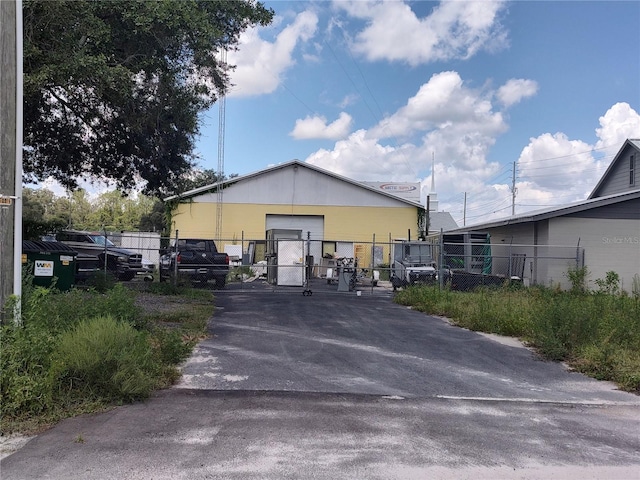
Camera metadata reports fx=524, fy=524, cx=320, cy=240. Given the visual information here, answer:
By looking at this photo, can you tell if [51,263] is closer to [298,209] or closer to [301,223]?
[298,209]

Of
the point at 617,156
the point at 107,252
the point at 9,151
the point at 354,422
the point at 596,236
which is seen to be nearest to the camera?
the point at 354,422

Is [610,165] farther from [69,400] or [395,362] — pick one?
[69,400]

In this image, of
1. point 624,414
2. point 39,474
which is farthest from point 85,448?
point 624,414

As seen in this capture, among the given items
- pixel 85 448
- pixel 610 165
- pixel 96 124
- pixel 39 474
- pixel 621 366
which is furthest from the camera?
pixel 610 165

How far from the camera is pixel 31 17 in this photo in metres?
9.52

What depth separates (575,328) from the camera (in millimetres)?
9602

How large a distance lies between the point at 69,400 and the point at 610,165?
2929 cm

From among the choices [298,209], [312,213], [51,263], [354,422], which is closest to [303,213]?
[298,209]

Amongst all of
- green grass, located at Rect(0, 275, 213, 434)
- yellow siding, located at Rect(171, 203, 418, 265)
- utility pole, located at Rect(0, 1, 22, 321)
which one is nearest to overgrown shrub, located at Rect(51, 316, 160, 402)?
green grass, located at Rect(0, 275, 213, 434)

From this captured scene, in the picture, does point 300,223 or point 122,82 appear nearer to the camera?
point 122,82

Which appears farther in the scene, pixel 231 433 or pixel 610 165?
pixel 610 165

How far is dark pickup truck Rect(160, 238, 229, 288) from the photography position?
18.7m

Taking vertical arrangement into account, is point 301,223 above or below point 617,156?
below

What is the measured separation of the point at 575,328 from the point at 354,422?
5872mm
